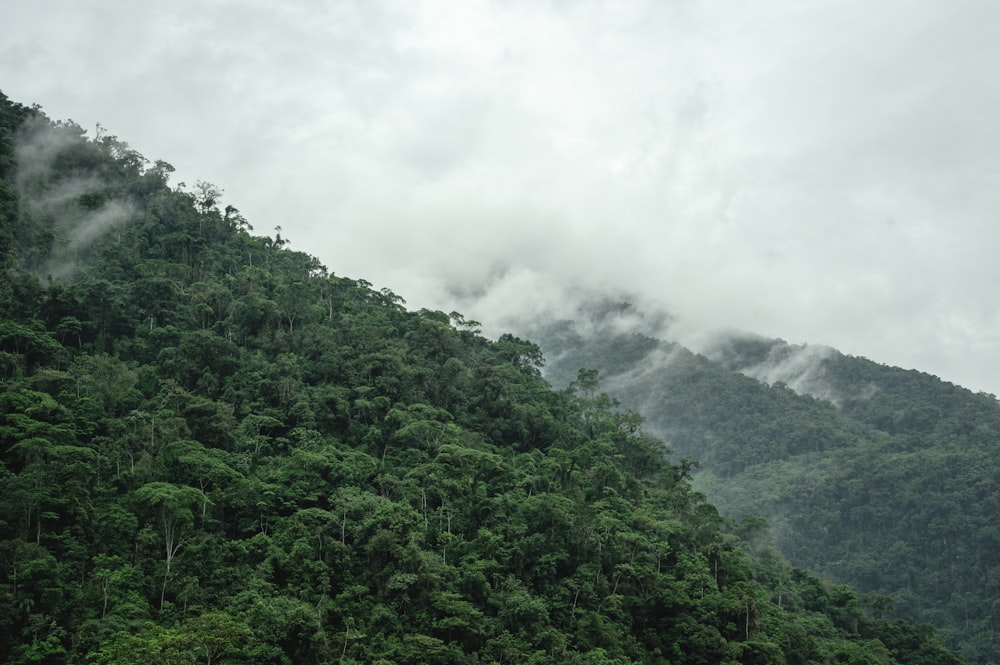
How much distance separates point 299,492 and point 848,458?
76.1 m

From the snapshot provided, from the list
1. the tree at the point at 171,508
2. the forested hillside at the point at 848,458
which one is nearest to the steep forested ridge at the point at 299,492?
the tree at the point at 171,508

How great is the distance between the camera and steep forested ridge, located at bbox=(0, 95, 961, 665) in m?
26.8

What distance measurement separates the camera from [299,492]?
108 feet

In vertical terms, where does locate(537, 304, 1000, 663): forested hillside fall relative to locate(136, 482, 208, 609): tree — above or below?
above

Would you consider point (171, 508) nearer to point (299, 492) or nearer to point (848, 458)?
point (299, 492)

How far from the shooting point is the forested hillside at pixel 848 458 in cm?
6775

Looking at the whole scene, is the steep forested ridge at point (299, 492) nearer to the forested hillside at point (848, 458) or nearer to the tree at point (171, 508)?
the tree at point (171, 508)

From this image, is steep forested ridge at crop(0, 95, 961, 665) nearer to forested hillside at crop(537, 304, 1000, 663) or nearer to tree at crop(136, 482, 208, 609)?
tree at crop(136, 482, 208, 609)

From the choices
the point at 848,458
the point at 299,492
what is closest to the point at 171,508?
the point at 299,492

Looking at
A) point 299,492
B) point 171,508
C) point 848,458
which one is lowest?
point 171,508

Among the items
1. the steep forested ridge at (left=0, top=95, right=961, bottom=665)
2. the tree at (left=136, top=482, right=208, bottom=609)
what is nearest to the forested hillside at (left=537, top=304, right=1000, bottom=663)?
the steep forested ridge at (left=0, top=95, right=961, bottom=665)

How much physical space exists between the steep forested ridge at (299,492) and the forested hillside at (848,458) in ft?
75.1

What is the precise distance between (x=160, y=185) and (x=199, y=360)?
23.3 meters

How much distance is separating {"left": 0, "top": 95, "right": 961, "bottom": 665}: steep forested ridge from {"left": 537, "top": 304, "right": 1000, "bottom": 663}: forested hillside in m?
22.9
